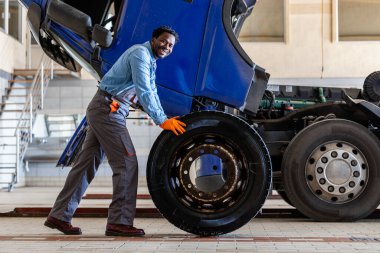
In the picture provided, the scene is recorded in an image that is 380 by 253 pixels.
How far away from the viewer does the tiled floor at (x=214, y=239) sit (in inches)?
163

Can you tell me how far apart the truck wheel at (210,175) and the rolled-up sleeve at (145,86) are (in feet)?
0.75

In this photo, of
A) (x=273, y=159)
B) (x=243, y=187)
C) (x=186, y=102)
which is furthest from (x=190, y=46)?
(x=273, y=159)

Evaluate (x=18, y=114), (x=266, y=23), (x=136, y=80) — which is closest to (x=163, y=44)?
(x=136, y=80)

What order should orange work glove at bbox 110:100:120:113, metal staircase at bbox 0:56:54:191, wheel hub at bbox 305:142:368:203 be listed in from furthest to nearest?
metal staircase at bbox 0:56:54:191
wheel hub at bbox 305:142:368:203
orange work glove at bbox 110:100:120:113

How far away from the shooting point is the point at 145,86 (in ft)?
14.9

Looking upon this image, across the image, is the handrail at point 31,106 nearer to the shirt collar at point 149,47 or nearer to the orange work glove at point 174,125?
the shirt collar at point 149,47

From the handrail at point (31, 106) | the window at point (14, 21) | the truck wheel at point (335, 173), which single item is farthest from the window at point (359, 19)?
the truck wheel at point (335, 173)

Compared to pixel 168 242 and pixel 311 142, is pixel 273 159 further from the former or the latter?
pixel 168 242

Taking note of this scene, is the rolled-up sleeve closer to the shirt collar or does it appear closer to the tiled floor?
the shirt collar

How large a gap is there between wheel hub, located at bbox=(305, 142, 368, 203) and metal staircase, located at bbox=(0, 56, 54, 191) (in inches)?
409

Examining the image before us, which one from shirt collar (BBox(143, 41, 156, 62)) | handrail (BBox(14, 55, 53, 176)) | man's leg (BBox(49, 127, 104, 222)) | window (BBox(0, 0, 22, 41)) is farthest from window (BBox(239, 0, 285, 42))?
shirt collar (BBox(143, 41, 156, 62))

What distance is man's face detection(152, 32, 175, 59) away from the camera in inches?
182

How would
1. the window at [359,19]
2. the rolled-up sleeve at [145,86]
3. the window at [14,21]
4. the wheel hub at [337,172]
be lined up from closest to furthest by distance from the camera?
the rolled-up sleeve at [145,86]
the wheel hub at [337,172]
the window at [359,19]
the window at [14,21]

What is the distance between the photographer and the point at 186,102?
16.1 feet
